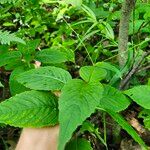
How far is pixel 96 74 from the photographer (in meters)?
1.12

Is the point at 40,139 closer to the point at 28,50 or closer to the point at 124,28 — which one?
the point at 28,50

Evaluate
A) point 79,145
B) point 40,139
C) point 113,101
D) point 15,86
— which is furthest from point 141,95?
point 15,86

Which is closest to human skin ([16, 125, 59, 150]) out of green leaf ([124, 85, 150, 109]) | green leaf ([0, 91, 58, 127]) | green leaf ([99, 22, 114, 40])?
green leaf ([0, 91, 58, 127])

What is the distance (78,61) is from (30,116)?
1098 mm

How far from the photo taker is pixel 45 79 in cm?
112

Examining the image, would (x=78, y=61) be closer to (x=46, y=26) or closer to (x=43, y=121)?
(x=46, y=26)

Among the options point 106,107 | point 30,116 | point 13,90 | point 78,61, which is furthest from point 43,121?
point 78,61

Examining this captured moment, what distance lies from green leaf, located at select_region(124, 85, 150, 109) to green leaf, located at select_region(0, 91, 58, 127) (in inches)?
11.4

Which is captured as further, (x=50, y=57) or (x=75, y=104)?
(x=50, y=57)

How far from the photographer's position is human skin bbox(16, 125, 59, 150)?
107 cm

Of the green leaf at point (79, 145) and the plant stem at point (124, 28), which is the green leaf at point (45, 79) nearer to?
the green leaf at point (79, 145)

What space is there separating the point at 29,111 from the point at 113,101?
29 cm

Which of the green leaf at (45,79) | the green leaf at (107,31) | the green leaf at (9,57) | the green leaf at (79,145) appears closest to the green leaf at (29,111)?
the green leaf at (45,79)

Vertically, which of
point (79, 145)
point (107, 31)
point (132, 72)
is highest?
point (107, 31)
